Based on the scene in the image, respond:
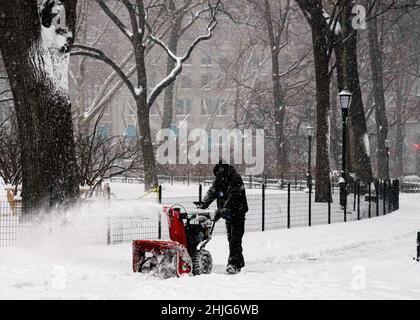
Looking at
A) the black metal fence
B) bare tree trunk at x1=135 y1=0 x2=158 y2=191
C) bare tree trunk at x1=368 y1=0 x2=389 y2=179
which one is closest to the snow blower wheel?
the black metal fence

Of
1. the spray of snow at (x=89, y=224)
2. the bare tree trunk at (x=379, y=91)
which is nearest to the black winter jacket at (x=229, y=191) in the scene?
the spray of snow at (x=89, y=224)

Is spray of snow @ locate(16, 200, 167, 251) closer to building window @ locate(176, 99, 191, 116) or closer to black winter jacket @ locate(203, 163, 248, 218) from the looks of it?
black winter jacket @ locate(203, 163, 248, 218)

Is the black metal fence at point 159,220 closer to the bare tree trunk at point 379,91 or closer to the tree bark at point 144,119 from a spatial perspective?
the tree bark at point 144,119

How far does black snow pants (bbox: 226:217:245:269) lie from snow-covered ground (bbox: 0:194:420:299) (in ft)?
0.91

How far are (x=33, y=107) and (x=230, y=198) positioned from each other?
5352 millimetres

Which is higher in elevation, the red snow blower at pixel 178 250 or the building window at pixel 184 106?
the building window at pixel 184 106

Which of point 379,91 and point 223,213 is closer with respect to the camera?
point 223,213

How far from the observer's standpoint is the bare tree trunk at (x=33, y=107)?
48.3 ft

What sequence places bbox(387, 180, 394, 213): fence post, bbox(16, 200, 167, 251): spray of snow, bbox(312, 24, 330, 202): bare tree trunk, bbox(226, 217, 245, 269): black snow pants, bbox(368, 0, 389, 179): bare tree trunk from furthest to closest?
bbox(368, 0, 389, 179): bare tree trunk, bbox(387, 180, 394, 213): fence post, bbox(312, 24, 330, 202): bare tree trunk, bbox(16, 200, 167, 251): spray of snow, bbox(226, 217, 245, 269): black snow pants

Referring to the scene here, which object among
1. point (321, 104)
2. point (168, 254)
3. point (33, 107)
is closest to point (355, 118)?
point (321, 104)

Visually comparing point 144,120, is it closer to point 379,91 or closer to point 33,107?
point 379,91

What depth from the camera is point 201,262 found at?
37.1 ft

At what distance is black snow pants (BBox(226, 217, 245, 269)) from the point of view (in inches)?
469

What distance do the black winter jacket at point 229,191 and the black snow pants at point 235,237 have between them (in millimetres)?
128
